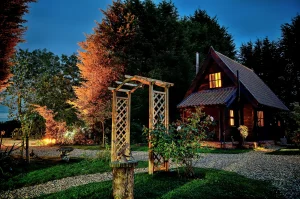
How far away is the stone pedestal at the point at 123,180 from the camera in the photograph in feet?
13.8

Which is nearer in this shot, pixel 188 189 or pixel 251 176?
pixel 188 189

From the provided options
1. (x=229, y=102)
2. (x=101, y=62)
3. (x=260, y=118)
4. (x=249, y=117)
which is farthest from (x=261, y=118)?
(x=101, y=62)

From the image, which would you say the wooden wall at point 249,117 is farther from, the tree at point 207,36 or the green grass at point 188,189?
the green grass at point 188,189

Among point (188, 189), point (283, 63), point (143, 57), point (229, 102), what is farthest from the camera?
point (283, 63)

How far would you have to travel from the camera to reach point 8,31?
33.6 ft


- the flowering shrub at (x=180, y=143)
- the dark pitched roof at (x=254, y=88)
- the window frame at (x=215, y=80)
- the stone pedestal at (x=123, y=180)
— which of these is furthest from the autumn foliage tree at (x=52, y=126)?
the stone pedestal at (x=123, y=180)

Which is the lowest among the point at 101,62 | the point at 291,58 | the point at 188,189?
the point at 188,189

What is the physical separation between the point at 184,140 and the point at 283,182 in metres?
2.68

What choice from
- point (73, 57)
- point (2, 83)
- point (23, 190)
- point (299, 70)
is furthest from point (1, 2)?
point (299, 70)

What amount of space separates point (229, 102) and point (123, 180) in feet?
34.9

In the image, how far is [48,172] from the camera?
277 inches

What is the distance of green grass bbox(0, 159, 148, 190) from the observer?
19.5 ft

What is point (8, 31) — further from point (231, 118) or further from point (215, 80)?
point (231, 118)

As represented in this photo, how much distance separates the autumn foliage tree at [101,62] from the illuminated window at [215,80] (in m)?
6.94
